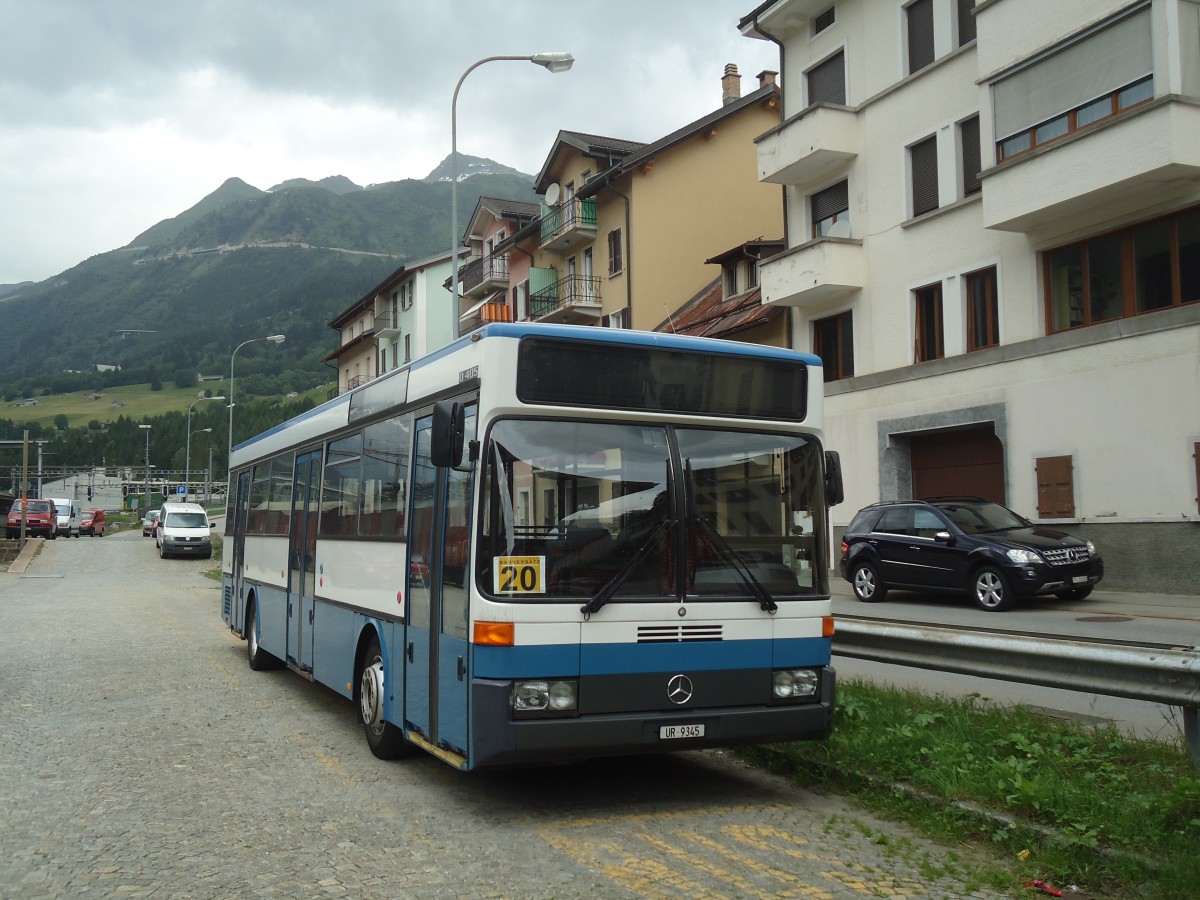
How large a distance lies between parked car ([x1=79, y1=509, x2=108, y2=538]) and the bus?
65.6 m

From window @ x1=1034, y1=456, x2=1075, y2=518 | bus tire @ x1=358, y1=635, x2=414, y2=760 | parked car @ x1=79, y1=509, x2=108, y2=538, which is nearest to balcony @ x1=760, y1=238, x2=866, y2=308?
window @ x1=1034, y1=456, x2=1075, y2=518

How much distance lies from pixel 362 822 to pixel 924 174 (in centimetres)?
2240

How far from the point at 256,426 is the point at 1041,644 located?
414 feet

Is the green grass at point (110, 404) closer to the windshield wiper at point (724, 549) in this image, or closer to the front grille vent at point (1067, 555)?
the front grille vent at point (1067, 555)

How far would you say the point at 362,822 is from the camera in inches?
248

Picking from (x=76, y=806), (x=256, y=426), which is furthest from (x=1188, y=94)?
(x=256, y=426)

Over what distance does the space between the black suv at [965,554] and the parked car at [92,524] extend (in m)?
56.7

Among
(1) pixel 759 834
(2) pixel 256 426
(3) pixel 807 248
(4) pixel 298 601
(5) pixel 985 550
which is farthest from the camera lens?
(2) pixel 256 426

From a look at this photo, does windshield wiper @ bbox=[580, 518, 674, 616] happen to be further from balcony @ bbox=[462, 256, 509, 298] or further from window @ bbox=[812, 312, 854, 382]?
balcony @ bbox=[462, 256, 509, 298]

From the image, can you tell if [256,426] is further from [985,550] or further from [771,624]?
[771,624]

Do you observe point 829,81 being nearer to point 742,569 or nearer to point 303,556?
point 303,556

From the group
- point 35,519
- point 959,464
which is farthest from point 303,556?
point 35,519

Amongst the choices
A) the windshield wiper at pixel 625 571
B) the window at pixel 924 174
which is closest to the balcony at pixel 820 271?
the window at pixel 924 174

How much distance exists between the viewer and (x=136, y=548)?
50062mm
